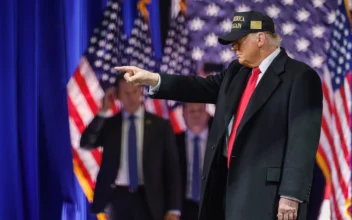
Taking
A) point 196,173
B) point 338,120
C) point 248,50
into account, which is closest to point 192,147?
point 196,173

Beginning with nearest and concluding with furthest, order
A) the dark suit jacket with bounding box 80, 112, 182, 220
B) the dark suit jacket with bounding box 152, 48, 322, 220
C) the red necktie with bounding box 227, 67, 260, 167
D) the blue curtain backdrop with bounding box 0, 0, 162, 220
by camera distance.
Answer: the dark suit jacket with bounding box 152, 48, 322, 220
the red necktie with bounding box 227, 67, 260, 167
the blue curtain backdrop with bounding box 0, 0, 162, 220
the dark suit jacket with bounding box 80, 112, 182, 220

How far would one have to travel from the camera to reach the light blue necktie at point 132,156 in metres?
3.30

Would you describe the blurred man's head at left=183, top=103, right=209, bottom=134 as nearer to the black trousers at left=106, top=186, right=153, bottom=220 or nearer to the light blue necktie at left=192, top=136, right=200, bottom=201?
the light blue necktie at left=192, top=136, right=200, bottom=201

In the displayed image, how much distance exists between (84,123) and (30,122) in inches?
11.2

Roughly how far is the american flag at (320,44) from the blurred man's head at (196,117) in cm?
27

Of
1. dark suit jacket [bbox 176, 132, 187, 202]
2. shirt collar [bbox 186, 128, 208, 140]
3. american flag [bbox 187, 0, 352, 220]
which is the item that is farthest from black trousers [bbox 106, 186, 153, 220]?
american flag [bbox 187, 0, 352, 220]

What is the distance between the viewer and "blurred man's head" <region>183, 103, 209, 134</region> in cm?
335

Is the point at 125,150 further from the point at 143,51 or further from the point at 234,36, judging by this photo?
the point at 234,36

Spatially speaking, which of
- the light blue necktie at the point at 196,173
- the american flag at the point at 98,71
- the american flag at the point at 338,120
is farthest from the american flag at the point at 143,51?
the american flag at the point at 338,120

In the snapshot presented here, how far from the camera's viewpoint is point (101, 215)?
3.30 metres

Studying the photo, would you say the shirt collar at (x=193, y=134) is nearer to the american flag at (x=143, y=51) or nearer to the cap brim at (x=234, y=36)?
the american flag at (x=143, y=51)

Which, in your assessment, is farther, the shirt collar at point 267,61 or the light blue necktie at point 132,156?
the light blue necktie at point 132,156

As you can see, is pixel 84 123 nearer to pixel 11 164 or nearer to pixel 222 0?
pixel 11 164

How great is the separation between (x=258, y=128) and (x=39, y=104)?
140 centimetres
